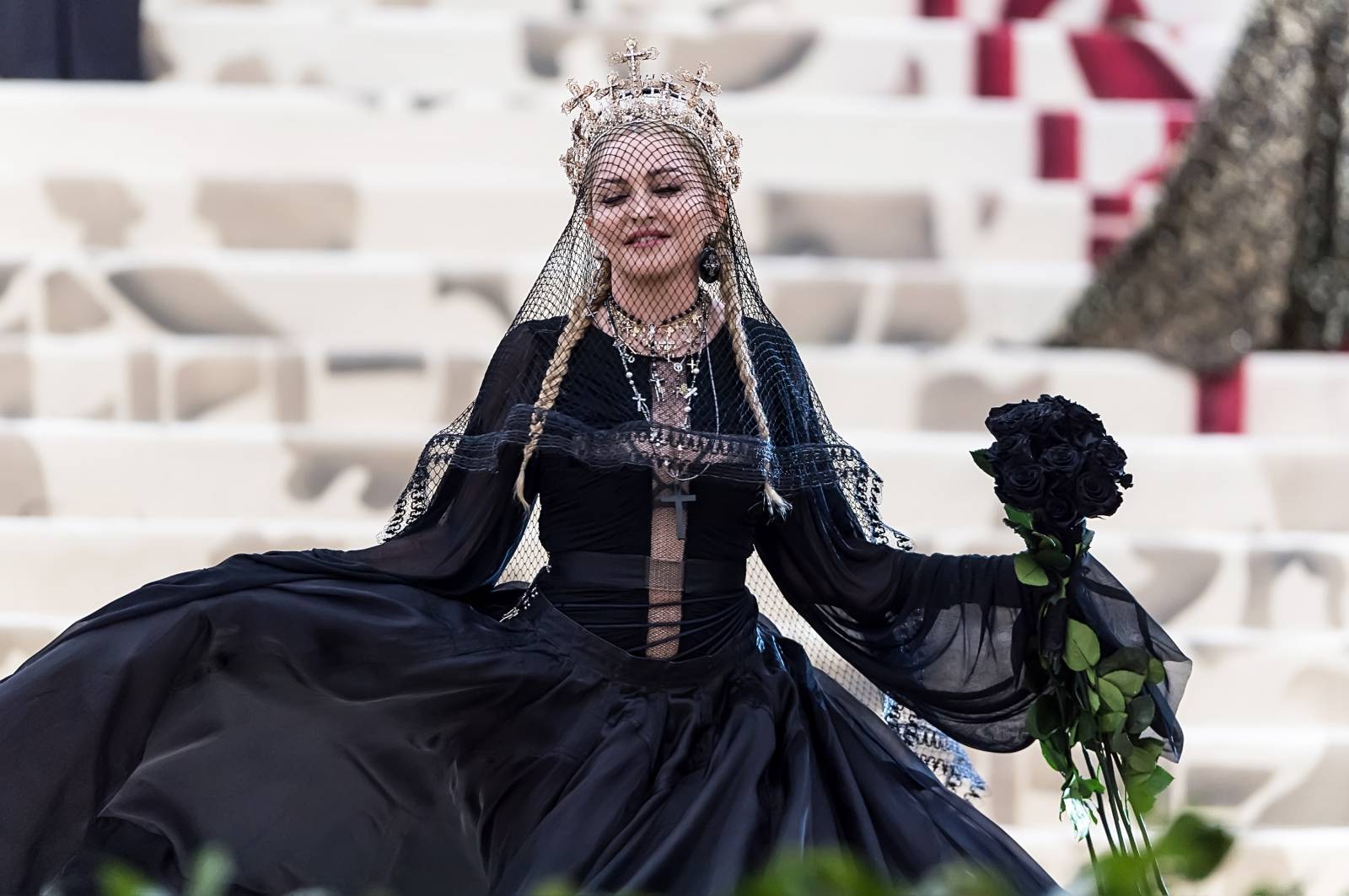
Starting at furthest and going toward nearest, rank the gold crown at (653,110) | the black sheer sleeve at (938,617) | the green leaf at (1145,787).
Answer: the gold crown at (653,110) → the black sheer sleeve at (938,617) → the green leaf at (1145,787)

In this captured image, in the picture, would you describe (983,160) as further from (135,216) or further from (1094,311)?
(135,216)

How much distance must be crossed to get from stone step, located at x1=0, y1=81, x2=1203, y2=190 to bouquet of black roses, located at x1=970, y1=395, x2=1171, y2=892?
5.86 ft

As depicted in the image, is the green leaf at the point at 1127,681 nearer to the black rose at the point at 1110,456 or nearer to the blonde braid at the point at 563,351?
the black rose at the point at 1110,456

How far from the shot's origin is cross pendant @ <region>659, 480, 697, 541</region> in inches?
85.3

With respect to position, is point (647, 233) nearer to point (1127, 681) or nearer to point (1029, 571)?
point (1029, 571)

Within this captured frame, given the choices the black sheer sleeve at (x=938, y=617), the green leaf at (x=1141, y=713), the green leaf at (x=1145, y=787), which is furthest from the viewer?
the black sheer sleeve at (x=938, y=617)

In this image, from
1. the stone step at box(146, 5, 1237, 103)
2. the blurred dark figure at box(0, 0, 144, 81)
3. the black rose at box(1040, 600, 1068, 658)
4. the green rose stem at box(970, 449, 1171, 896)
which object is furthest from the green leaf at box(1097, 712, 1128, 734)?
the blurred dark figure at box(0, 0, 144, 81)

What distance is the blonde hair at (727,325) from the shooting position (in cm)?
225

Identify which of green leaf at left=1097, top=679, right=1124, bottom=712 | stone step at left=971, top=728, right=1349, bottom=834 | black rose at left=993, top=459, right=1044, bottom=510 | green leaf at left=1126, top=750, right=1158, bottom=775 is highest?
black rose at left=993, top=459, right=1044, bottom=510

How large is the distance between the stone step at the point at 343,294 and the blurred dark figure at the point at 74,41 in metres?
0.43

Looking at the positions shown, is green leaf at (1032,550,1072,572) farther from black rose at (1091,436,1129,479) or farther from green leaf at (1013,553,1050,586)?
black rose at (1091,436,1129,479)

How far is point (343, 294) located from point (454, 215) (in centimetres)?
32

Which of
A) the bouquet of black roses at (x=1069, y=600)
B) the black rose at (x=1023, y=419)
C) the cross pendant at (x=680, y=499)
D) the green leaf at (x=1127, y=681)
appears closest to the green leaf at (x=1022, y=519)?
the bouquet of black roses at (x=1069, y=600)

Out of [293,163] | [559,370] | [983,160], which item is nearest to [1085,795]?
[559,370]
